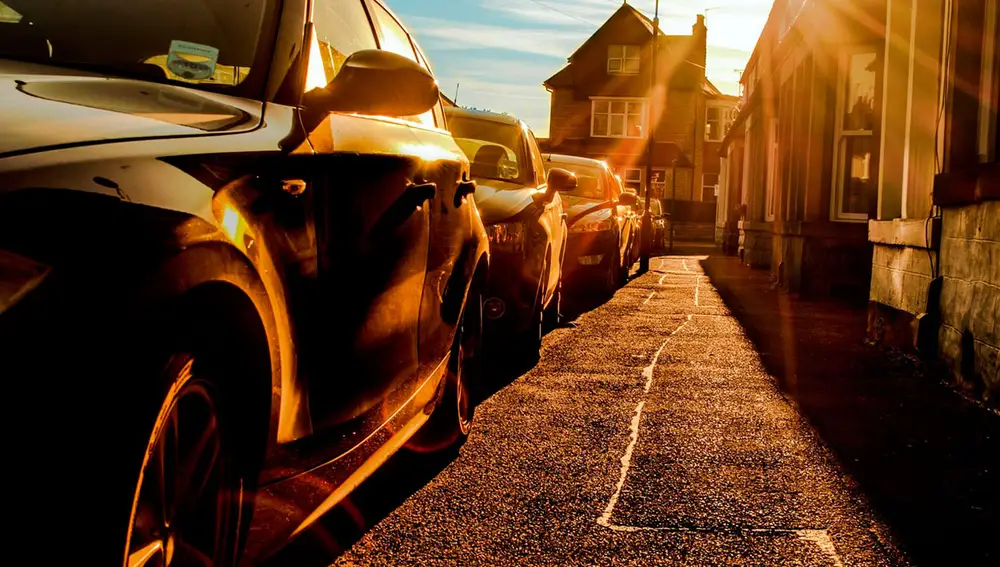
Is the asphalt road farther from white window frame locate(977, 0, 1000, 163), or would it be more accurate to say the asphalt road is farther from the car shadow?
white window frame locate(977, 0, 1000, 163)

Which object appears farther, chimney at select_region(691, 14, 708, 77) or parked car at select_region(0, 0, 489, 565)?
chimney at select_region(691, 14, 708, 77)

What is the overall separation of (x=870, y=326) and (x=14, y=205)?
8.91 m

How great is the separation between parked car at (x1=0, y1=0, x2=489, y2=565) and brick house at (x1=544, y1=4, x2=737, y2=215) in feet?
156

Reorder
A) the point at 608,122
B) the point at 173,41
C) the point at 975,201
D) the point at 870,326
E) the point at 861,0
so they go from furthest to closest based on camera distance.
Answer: the point at 608,122 < the point at 861,0 < the point at 870,326 < the point at 975,201 < the point at 173,41

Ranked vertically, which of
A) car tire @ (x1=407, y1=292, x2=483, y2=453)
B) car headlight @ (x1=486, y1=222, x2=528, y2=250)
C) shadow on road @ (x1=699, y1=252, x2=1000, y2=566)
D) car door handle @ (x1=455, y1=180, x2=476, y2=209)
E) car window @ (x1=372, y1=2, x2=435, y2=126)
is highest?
car window @ (x1=372, y1=2, x2=435, y2=126)

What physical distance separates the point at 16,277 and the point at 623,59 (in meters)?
52.7

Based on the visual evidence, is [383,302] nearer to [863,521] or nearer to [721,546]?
[721,546]

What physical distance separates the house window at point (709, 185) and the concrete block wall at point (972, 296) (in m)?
47.4

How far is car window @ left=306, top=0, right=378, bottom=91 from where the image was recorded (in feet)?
10.6

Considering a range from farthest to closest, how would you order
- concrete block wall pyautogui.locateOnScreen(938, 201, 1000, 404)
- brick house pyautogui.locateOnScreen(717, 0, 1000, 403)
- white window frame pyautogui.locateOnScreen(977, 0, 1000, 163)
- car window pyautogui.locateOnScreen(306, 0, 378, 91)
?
1. white window frame pyautogui.locateOnScreen(977, 0, 1000, 163)
2. brick house pyautogui.locateOnScreen(717, 0, 1000, 403)
3. concrete block wall pyautogui.locateOnScreen(938, 201, 1000, 404)
4. car window pyautogui.locateOnScreen(306, 0, 378, 91)

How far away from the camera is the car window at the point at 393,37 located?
14.1ft

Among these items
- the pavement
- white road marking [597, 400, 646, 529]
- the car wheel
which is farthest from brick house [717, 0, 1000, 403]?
the car wheel

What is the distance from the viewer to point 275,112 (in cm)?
275

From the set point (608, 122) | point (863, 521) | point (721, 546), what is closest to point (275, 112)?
point (721, 546)
